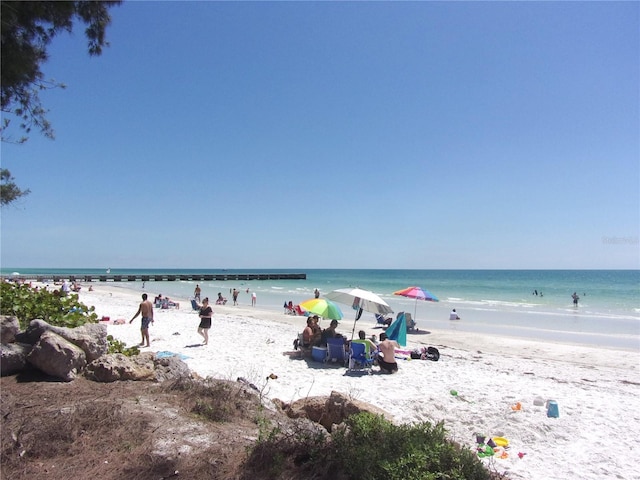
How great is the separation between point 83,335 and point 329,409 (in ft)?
11.7

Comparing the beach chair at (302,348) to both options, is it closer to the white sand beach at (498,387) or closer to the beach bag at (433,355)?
the white sand beach at (498,387)

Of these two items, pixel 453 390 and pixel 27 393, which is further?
pixel 453 390

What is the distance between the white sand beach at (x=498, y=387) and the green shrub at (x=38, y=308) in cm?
265

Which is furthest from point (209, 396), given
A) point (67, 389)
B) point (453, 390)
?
point (453, 390)

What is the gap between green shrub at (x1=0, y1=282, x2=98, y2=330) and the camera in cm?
629

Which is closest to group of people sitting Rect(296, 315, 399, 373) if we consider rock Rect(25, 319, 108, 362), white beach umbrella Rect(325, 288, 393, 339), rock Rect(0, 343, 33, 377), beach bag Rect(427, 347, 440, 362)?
white beach umbrella Rect(325, 288, 393, 339)

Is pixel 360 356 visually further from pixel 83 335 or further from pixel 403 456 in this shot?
pixel 403 456

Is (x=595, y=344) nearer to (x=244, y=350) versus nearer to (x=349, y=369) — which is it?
(x=349, y=369)

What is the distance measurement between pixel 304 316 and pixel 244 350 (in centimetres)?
1047

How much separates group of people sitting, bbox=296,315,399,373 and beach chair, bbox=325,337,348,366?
0.14 m

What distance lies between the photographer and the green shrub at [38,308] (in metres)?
6.29

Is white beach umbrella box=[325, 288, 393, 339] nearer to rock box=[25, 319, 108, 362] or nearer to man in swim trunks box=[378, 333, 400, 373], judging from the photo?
man in swim trunks box=[378, 333, 400, 373]

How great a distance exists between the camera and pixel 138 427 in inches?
150

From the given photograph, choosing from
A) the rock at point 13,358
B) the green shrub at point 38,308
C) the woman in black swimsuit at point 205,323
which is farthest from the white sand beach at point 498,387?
the rock at point 13,358
